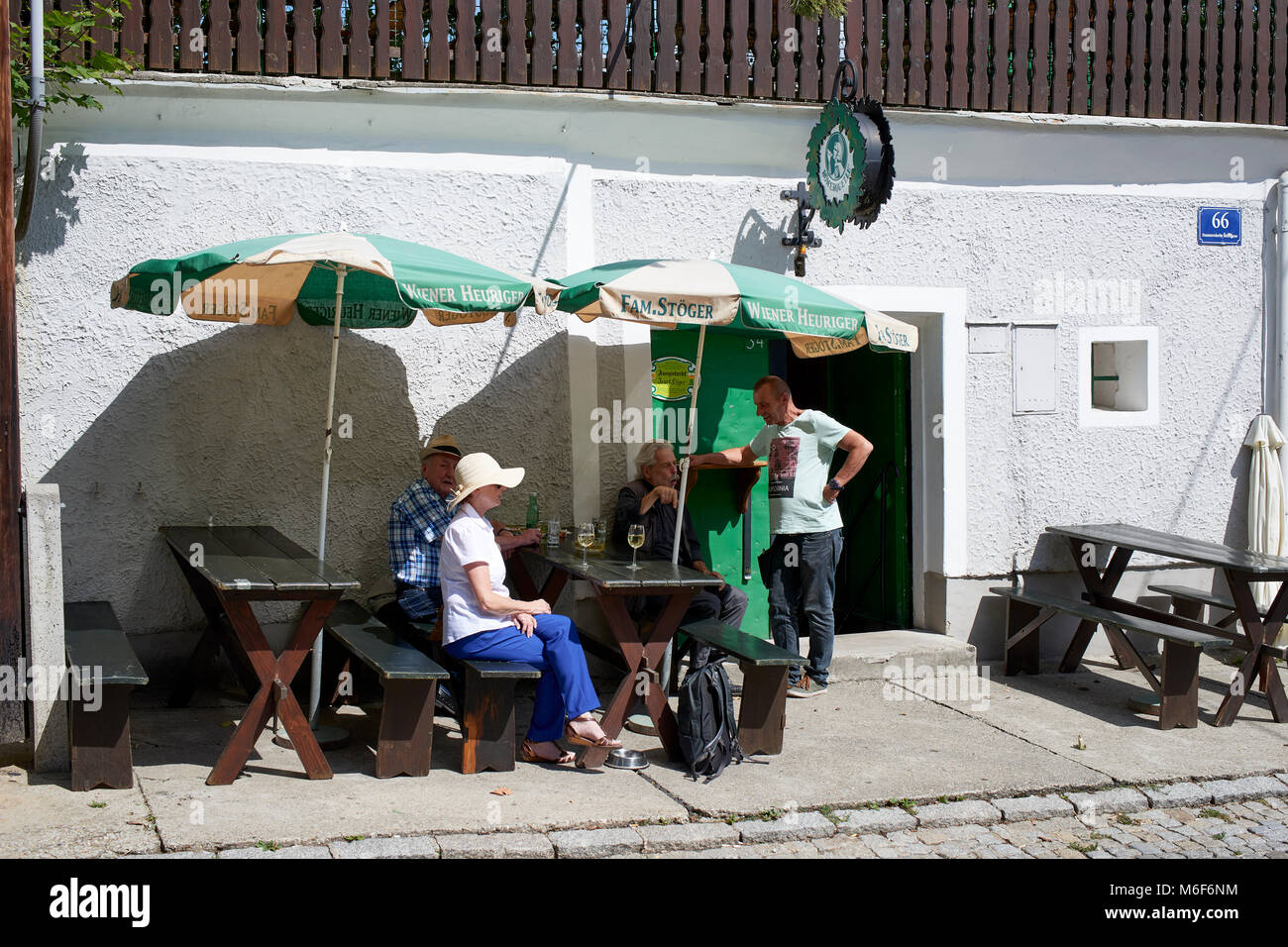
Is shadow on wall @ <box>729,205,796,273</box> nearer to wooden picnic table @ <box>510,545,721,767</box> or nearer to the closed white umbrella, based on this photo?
wooden picnic table @ <box>510,545,721,767</box>

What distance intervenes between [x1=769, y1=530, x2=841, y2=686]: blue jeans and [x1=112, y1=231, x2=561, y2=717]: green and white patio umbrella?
200cm

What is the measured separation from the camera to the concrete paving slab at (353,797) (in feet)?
15.6

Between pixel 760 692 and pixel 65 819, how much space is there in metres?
2.93

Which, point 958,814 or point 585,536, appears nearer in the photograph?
point 958,814

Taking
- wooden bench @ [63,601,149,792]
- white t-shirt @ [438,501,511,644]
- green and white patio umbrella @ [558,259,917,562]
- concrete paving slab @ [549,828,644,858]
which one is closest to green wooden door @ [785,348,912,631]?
green and white patio umbrella @ [558,259,917,562]

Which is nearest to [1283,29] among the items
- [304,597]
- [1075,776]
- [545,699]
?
[1075,776]

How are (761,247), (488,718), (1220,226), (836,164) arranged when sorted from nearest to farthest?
1. (488,718)
2. (836,164)
3. (761,247)
4. (1220,226)

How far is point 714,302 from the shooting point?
235 inches

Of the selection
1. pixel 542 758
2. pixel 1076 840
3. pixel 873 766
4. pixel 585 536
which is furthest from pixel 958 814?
pixel 585 536

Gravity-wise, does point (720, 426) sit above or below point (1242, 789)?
above

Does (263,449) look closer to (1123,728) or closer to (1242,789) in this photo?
(1123,728)

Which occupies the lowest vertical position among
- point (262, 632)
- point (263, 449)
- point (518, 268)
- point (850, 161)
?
point (262, 632)

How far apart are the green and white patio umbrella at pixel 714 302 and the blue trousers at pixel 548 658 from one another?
Answer: 3.65ft

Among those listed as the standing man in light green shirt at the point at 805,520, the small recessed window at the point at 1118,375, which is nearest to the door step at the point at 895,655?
the standing man in light green shirt at the point at 805,520
